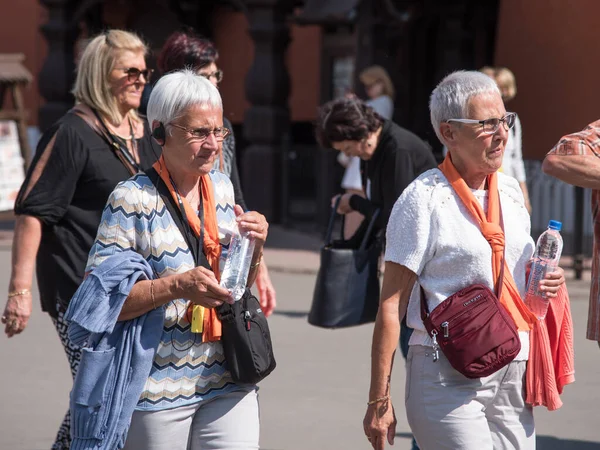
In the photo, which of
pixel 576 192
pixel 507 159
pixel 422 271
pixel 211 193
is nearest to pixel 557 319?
pixel 422 271

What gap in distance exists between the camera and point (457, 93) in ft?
11.8

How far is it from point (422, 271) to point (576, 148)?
1.03m

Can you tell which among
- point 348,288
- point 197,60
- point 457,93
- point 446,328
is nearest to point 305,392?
point 348,288

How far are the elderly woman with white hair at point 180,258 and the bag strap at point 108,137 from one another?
1110mm

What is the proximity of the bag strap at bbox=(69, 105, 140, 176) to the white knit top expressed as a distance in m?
1.46

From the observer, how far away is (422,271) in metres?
3.58

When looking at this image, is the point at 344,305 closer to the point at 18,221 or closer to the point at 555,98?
the point at 18,221

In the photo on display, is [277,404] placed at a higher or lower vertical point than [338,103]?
lower

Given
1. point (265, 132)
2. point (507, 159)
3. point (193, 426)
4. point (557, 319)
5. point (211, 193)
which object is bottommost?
point (265, 132)

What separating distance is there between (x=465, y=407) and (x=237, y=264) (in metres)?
0.80

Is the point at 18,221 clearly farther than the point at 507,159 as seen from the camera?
No

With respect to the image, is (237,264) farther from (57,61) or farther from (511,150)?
(57,61)

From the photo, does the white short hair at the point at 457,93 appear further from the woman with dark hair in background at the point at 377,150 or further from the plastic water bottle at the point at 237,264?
the woman with dark hair in background at the point at 377,150

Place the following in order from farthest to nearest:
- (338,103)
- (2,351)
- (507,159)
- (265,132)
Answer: (265,132)
(507,159)
(2,351)
(338,103)
